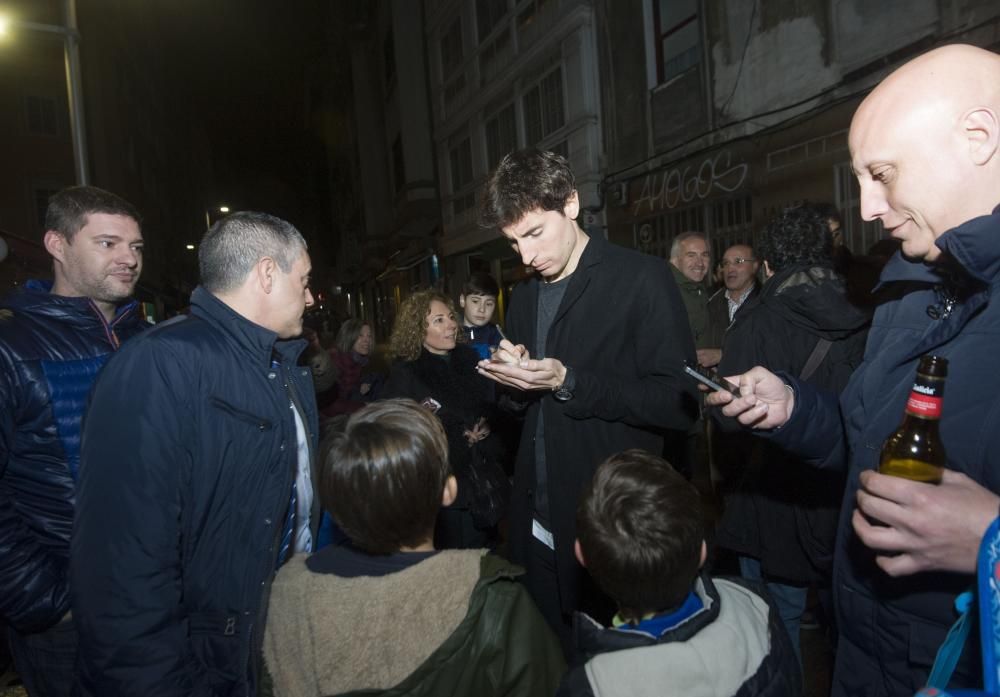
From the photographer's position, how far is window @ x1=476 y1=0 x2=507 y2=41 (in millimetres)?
16125

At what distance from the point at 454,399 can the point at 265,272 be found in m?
2.38

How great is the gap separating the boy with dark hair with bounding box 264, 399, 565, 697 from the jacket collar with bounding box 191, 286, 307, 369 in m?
0.58

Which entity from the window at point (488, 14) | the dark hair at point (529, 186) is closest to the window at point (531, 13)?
the window at point (488, 14)

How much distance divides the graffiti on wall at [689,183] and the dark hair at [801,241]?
23.5 feet

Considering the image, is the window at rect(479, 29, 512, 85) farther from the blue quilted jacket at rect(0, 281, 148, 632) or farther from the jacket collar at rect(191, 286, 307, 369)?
the jacket collar at rect(191, 286, 307, 369)

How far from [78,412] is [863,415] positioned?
3038 mm

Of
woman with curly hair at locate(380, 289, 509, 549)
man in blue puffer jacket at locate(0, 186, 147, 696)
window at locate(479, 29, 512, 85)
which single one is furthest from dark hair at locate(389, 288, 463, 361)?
window at locate(479, 29, 512, 85)

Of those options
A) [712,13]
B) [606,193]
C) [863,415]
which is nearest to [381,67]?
[606,193]

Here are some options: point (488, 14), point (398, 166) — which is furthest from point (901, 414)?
point (398, 166)

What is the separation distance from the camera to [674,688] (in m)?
1.36

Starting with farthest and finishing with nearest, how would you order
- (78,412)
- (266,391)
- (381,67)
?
(381,67), (78,412), (266,391)

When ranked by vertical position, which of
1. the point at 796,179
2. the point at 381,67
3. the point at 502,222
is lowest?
the point at 502,222

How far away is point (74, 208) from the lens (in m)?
2.87

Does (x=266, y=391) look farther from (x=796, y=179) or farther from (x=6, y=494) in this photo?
(x=796, y=179)
